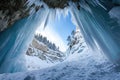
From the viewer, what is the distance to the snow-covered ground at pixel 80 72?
1434cm

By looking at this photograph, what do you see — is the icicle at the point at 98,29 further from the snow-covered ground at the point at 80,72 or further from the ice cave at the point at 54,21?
the snow-covered ground at the point at 80,72

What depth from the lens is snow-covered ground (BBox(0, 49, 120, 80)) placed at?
564 inches

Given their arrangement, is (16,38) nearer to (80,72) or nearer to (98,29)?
(98,29)

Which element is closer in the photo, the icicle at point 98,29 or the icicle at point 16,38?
the icicle at point 98,29

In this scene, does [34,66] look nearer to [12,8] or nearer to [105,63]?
[105,63]

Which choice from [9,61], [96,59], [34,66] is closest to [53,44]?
[34,66]

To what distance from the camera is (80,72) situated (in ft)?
51.9

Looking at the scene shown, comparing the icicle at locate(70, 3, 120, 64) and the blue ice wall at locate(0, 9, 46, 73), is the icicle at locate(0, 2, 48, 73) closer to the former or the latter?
the blue ice wall at locate(0, 9, 46, 73)

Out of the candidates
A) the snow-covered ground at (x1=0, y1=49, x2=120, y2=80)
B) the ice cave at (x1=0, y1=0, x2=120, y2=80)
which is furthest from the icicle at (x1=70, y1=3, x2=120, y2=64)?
the snow-covered ground at (x1=0, y1=49, x2=120, y2=80)

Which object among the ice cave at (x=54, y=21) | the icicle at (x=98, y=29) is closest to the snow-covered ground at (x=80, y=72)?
the ice cave at (x=54, y=21)

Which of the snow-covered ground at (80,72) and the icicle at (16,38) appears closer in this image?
the icicle at (16,38)

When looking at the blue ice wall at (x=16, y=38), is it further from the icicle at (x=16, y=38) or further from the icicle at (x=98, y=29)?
the icicle at (x=98, y=29)

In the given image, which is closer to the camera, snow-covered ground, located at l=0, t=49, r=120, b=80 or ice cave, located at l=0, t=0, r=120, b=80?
ice cave, located at l=0, t=0, r=120, b=80

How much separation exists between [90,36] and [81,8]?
1.43 m
